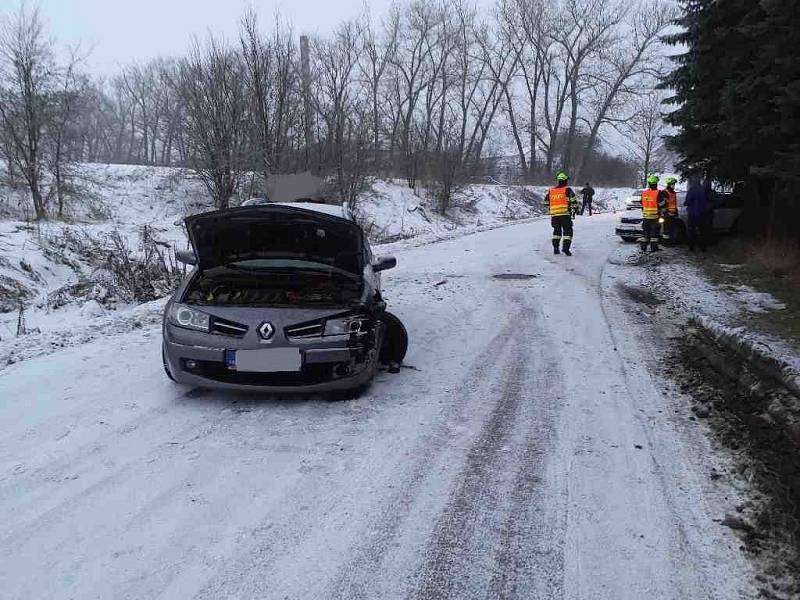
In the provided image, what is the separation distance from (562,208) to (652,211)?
249 centimetres

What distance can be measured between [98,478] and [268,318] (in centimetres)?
155

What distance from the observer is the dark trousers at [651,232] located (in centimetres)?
1391

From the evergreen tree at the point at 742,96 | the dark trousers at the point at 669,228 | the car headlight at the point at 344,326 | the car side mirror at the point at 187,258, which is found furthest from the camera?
the dark trousers at the point at 669,228

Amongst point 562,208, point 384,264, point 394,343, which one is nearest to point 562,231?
point 562,208

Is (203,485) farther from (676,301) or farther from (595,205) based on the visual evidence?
(595,205)

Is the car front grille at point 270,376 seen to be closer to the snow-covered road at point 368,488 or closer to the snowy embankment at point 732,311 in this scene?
the snow-covered road at point 368,488

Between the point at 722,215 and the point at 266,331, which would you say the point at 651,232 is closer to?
the point at 722,215

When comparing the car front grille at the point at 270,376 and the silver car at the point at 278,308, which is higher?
the silver car at the point at 278,308

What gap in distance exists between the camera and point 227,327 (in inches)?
177

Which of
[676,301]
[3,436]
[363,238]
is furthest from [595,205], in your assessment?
[3,436]

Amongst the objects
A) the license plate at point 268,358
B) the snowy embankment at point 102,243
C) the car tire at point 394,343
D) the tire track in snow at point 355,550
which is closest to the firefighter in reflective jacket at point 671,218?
the snowy embankment at point 102,243

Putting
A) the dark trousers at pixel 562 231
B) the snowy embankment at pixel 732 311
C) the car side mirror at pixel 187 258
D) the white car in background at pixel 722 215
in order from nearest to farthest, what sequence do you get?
the snowy embankment at pixel 732 311 → the car side mirror at pixel 187 258 → the dark trousers at pixel 562 231 → the white car in background at pixel 722 215

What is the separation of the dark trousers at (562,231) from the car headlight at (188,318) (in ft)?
33.9

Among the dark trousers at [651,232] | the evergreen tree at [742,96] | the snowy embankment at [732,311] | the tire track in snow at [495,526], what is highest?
the evergreen tree at [742,96]
